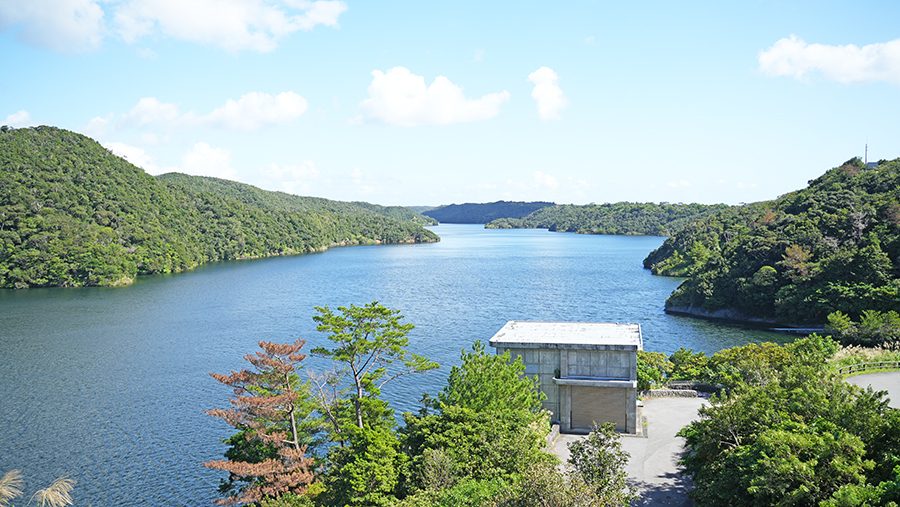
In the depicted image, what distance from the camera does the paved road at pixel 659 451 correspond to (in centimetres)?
1708

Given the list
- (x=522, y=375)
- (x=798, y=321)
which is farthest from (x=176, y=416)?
(x=798, y=321)

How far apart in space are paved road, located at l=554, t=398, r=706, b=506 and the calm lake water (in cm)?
1203

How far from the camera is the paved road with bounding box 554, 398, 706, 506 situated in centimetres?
1708

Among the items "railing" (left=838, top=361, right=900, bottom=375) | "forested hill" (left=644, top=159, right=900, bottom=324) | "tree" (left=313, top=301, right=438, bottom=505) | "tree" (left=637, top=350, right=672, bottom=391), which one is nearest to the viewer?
"tree" (left=313, top=301, right=438, bottom=505)

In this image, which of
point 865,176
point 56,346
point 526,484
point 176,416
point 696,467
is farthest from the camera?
point 865,176

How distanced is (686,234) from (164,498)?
8807 cm

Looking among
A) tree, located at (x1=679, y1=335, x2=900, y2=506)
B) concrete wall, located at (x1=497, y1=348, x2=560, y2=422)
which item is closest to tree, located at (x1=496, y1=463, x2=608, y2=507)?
tree, located at (x1=679, y1=335, x2=900, y2=506)

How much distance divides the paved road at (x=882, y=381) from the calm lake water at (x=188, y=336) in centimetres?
1900

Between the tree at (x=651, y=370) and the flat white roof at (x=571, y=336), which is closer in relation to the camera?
the flat white roof at (x=571, y=336)

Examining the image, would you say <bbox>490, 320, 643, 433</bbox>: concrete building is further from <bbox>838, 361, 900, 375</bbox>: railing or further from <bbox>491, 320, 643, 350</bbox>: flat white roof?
<bbox>838, 361, 900, 375</bbox>: railing

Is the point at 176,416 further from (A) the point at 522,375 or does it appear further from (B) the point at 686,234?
(B) the point at 686,234

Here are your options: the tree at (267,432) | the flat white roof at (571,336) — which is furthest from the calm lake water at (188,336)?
the flat white roof at (571,336)

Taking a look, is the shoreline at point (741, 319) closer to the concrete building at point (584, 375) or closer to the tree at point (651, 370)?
the tree at point (651, 370)

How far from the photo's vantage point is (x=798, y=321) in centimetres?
5469
